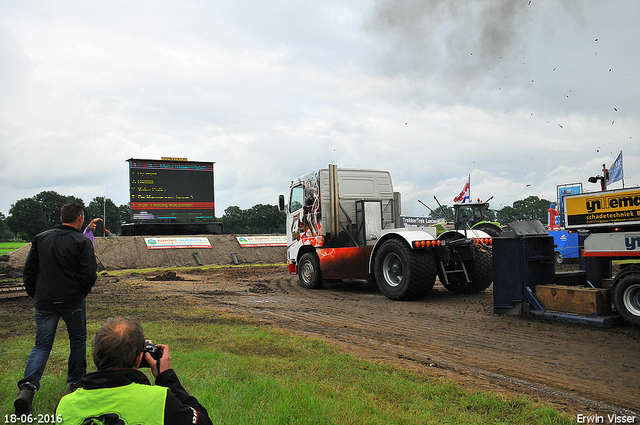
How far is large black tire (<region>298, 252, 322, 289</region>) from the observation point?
515 inches

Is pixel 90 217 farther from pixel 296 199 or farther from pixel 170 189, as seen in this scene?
pixel 296 199

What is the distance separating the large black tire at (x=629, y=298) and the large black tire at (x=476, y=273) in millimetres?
3867

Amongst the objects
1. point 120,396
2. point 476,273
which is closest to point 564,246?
point 476,273

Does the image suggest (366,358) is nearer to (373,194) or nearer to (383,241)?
(383,241)

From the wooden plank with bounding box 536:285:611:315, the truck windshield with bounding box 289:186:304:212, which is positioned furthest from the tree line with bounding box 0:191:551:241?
the wooden plank with bounding box 536:285:611:315

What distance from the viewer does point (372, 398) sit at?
396 centimetres

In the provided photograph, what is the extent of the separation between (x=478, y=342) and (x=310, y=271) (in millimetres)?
7601

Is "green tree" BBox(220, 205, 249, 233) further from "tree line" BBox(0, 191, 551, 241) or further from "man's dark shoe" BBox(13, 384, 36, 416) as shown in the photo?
"man's dark shoe" BBox(13, 384, 36, 416)

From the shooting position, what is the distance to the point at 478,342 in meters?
6.21

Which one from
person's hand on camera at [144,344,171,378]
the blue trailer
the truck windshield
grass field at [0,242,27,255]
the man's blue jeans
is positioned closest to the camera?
person's hand on camera at [144,344,171,378]

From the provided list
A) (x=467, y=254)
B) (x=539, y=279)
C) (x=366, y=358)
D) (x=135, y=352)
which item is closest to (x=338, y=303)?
(x=467, y=254)

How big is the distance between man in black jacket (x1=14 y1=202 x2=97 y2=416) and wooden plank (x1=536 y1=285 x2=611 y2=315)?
6.66 meters

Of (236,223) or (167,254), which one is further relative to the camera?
(236,223)

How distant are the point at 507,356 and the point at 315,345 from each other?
7.61 ft
